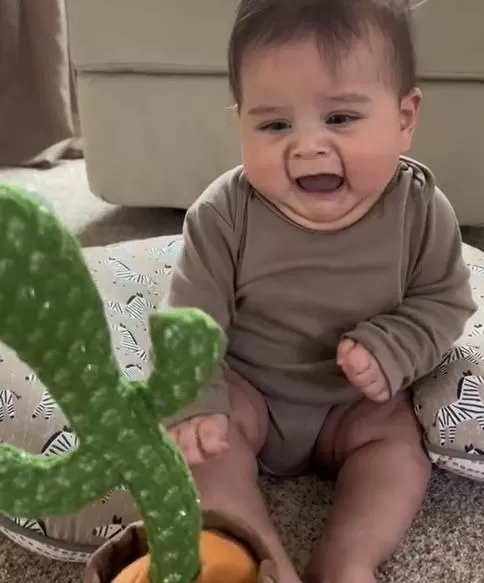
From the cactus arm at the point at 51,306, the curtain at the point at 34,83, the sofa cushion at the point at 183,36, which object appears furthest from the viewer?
the curtain at the point at 34,83

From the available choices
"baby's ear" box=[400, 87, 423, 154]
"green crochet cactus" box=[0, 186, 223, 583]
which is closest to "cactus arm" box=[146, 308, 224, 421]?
"green crochet cactus" box=[0, 186, 223, 583]

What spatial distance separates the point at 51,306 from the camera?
0.42 m

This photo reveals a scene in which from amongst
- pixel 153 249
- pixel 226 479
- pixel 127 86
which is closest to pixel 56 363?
pixel 226 479

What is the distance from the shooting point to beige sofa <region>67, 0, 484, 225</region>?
1.19 metres

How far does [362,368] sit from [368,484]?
0.10 metres

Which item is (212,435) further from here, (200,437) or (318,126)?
(318,126)

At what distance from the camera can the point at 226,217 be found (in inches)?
31.1

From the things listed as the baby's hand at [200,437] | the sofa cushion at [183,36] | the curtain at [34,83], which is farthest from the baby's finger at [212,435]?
the curtain at [34,83]

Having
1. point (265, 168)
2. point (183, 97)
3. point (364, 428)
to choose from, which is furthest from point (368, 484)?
point (183, 97)

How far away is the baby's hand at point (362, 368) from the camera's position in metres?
0.75

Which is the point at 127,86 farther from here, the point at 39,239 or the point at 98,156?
the point at 39,239

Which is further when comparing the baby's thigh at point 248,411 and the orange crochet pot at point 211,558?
the baby's thigh at point 248,411

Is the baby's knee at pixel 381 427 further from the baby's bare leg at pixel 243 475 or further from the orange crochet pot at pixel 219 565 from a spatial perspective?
the orange crochet pot at pixel 219 565

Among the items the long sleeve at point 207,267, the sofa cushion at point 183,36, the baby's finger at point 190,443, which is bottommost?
the baby's finger at point 190,443
